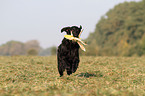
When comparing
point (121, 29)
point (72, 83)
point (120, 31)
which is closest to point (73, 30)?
point (72, 83)

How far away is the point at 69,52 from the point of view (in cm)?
664

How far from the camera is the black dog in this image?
6.48 metres

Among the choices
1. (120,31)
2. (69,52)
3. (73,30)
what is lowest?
(69,52)

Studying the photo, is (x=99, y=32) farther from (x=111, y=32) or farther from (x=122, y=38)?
(x=122, y=38)

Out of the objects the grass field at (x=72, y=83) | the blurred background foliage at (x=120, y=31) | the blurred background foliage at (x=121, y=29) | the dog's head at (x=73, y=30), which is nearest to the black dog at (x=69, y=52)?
the dog's head at (x=73, y=30)

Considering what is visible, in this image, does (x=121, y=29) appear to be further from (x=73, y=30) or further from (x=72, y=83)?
(x=72, y=83)

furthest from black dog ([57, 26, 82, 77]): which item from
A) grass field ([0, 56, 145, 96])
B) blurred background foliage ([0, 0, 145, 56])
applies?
blurred background foliage ([0, 0, 145, 56])

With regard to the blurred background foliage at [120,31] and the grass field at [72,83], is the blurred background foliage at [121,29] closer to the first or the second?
the blurred background foliage at [120,31]

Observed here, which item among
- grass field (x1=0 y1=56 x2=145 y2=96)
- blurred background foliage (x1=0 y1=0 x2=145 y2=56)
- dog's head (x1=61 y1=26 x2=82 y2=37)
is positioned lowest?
grass field (x1=0 y1=56 x2=145 y2=96)

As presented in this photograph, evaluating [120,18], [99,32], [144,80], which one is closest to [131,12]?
[120,18]

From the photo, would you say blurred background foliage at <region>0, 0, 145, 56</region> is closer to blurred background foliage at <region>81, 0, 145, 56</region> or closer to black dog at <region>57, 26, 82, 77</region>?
blurred background foliage at <region>81, 0, 145, 56</region>

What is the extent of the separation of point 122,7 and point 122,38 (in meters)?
14.0

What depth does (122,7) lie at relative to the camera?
57188 mm

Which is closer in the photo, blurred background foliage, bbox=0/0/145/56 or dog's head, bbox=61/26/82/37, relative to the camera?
dog's head, bbox=61/26/82/37
